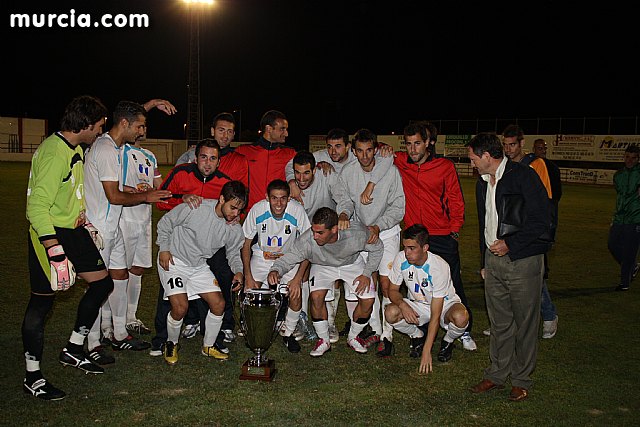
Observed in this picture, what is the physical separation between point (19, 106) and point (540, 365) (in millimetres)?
74711

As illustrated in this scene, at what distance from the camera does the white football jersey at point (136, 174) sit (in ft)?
20.4

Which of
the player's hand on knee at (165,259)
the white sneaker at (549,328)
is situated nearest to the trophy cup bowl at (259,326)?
the player's hand on knee at (165,259)

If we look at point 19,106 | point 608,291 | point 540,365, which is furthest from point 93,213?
point 19,106

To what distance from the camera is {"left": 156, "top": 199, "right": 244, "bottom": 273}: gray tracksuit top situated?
598 cm

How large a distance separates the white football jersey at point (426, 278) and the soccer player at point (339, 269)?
32 centimetres

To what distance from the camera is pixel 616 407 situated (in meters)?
4.89

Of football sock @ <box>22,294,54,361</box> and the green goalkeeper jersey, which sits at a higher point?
the green goalkeeper jersey

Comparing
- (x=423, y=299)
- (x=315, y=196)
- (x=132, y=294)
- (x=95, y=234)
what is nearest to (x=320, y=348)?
(x=423, y=299)

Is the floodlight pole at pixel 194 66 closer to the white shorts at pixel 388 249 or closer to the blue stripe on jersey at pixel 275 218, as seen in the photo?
the blue stripe on jersey at pixel 275 218

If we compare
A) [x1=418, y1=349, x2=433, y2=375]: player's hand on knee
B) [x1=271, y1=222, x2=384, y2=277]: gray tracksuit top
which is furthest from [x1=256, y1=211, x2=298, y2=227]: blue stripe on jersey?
[x1=418, y1=349, x2=433, y2=375]: player's hand on knee

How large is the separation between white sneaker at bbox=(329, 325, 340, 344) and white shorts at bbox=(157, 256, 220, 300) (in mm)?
1356

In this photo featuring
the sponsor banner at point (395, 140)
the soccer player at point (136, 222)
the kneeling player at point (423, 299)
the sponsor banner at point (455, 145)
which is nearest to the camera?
the kneeling player at point (423, 299)

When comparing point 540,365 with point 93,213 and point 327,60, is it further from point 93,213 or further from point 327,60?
point 327,60

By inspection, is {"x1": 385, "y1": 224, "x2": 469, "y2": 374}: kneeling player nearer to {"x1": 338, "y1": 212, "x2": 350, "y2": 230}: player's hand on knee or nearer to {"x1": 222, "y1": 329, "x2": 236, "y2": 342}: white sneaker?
{"x1": 338, "y1": 212, "x2": 350, "y2": 230}: player's hand on knee
